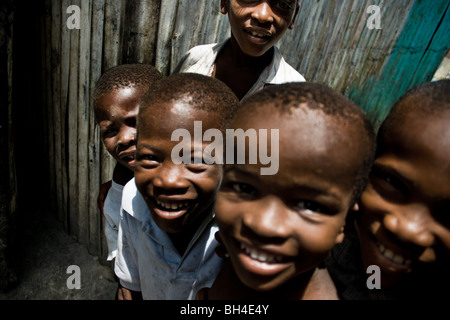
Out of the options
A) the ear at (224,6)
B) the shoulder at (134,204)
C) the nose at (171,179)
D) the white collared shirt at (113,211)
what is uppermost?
the ear at (224,6)

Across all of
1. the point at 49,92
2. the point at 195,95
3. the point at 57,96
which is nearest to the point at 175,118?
the point at 195,95

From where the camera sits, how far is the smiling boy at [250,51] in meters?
1.71

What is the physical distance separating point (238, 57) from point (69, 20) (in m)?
1.24

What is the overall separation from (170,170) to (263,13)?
1152 millimetres

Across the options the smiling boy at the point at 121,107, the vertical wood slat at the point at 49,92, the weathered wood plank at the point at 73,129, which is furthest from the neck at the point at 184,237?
the vertical wood slat at the point at 49,92

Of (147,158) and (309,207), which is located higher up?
(309,207)

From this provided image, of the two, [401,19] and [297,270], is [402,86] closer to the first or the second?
[401,19]

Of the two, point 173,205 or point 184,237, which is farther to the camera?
point 184,237

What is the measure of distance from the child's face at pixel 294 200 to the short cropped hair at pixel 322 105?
0.03m

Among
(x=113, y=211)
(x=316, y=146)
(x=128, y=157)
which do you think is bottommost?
(x=113, y=211)

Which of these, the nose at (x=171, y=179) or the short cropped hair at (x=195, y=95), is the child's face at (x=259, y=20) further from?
the nose at (x=171, y=179)

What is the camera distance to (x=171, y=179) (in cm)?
107

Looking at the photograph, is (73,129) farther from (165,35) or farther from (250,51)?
(250,51)
